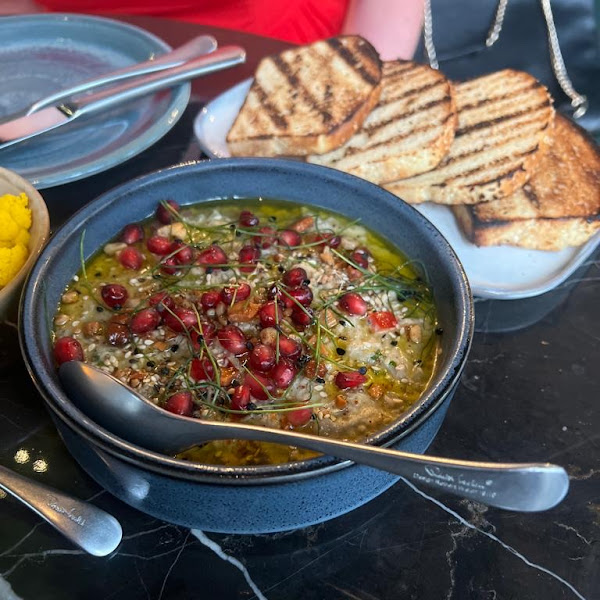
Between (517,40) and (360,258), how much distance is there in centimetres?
165

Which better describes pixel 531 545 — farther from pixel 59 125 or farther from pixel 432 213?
pixel 59 125

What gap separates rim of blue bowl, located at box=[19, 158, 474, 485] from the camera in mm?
963

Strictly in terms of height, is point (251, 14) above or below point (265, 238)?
above

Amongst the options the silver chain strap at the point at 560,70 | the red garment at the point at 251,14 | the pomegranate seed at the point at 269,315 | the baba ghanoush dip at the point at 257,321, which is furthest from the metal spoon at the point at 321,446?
the red garment at the point at 251,14

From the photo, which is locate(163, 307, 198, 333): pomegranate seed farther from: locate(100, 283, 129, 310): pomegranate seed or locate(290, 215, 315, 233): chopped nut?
locate(290, 215, 315, 233): chopped nut

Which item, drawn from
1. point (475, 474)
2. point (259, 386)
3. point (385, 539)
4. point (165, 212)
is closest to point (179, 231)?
point (165, 212)

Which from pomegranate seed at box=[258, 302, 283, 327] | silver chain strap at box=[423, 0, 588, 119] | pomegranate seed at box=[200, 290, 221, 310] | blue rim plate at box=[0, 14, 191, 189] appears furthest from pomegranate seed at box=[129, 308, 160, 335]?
silver chain strap at box=[423, 0, 588, 119]

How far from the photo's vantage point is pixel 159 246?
4.98 feet

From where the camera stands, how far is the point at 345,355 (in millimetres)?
1325

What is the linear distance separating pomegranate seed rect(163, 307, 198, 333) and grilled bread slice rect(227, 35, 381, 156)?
0.82 m

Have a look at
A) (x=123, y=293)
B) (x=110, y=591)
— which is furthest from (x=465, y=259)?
(x=110, y=591)

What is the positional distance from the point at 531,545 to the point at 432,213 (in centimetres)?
98

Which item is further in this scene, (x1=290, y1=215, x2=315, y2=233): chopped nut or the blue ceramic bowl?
(x1=290, y1=215, x2=315, y2=233): chopped nut

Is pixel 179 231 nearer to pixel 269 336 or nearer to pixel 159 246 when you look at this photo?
pixel 159 246
